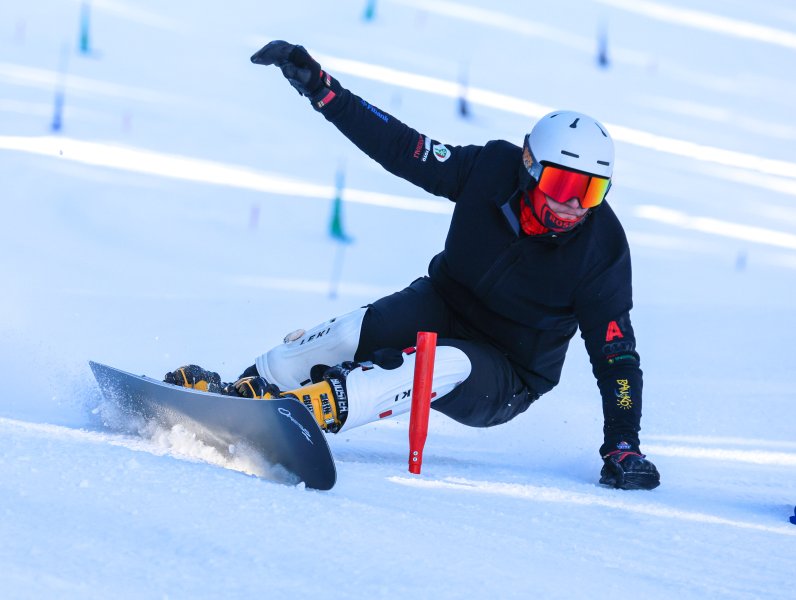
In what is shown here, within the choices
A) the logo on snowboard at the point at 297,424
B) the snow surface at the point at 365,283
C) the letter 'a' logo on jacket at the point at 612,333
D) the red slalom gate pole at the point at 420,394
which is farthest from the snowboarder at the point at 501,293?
the logo on snowboard at the point at 297,424

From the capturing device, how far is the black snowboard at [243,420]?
208cm

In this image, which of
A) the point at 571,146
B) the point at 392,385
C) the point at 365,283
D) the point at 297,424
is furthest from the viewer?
the point at 365,283

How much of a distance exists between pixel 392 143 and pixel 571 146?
56 cm

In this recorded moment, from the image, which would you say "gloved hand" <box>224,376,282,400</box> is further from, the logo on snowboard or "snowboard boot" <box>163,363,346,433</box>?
the logo on snowboard

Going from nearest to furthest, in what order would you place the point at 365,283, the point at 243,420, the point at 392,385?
the point at 243,420 → the point at 392,385 → the point at 365,283

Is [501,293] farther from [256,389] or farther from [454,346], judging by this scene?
[256,389]

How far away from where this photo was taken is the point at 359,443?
10.6 ft

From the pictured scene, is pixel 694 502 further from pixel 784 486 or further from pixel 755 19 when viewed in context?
pixel 755 19

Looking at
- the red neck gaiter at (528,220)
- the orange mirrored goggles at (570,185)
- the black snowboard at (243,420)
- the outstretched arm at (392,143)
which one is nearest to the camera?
the black snowboard at (243,420)

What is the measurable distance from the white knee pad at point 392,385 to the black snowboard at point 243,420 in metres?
0.42

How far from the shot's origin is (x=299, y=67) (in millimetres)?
2953

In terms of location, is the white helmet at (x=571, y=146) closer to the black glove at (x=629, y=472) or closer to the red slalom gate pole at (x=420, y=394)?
the red slalom gate pole at (x=420, y=394)

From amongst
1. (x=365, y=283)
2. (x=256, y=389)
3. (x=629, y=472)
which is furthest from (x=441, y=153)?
(x=365, y=283)

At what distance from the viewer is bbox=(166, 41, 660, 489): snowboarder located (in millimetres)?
2816
